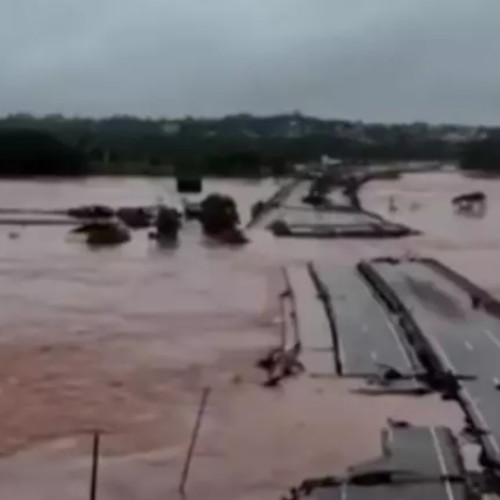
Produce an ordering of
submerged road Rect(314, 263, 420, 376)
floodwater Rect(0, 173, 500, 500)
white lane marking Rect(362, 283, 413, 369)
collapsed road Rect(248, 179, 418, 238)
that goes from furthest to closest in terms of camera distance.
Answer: collapsed road Rect(248, 179, 418, 238)
white lane marking Rect(362, 283, 413, 369)
submerged road Rect(314, 263, 420, 376)
floodwater Rect(0, 173, 500, 500)

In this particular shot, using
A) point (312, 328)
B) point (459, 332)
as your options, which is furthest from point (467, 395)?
point (312, 328)

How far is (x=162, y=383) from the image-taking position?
37.4 feet

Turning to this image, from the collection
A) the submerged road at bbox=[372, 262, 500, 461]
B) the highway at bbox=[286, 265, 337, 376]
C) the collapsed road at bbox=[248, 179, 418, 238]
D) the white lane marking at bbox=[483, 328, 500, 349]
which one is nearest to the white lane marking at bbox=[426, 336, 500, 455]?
the submerged road at bbox=[372, 262, 500, 461]

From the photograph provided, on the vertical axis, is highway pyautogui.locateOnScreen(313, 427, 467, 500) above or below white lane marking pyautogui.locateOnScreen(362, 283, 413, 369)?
above

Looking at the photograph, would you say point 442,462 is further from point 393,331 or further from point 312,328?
point 312,328

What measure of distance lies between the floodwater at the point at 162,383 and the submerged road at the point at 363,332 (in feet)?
2.56

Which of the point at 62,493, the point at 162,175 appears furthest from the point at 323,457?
the point at 162,175

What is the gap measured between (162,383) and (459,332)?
13.2 ft

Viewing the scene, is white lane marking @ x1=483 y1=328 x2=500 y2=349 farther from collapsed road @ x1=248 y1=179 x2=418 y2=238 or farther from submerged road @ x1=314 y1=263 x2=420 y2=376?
collapsed road @ x1=248 y1=179 x2=418 y2=238

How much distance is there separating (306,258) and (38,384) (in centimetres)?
1276

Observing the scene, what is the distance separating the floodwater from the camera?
331 inches

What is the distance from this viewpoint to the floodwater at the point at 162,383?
8398 millimetres

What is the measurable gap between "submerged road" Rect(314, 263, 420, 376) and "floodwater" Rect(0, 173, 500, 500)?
30.8 inches

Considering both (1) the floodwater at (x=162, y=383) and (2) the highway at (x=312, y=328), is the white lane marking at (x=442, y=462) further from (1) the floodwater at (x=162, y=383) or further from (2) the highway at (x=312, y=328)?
(2) the highway at (x=312, y=328)
